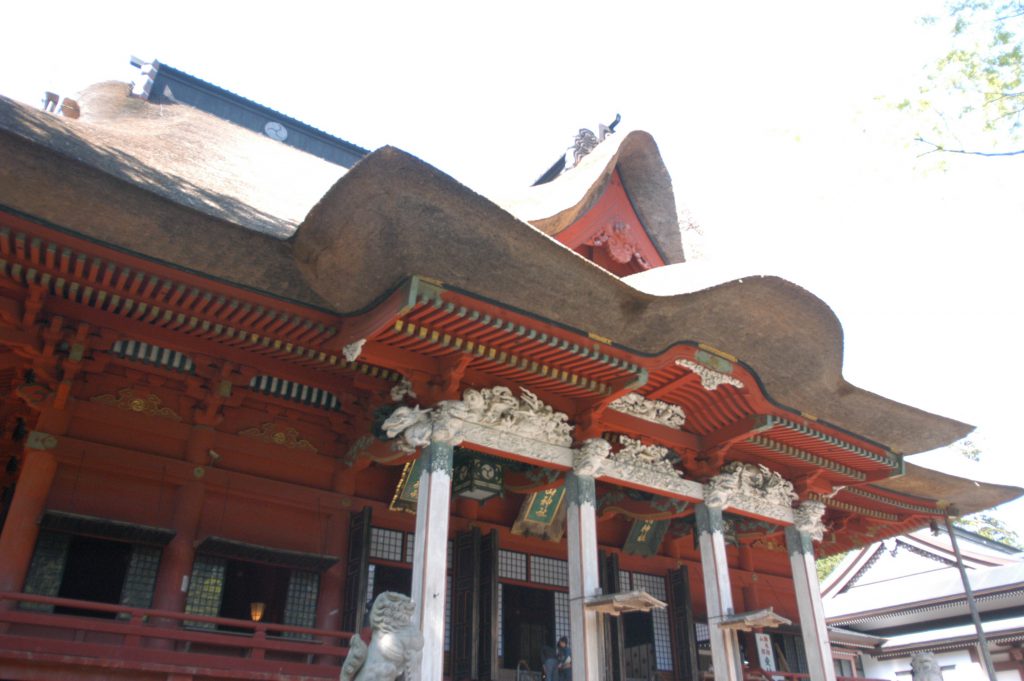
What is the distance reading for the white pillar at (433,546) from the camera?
8.20 meters

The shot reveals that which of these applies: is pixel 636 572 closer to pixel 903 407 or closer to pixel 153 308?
pixel 903 407

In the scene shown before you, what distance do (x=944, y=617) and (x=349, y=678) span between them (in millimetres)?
20127

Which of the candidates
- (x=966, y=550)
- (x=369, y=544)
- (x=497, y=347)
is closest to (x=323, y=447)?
(x=369, y=544)

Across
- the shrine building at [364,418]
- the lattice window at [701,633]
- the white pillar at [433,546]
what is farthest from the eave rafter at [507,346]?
the lattice window at [701,633]

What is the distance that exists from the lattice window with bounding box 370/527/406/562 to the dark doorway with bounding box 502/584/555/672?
2162mm

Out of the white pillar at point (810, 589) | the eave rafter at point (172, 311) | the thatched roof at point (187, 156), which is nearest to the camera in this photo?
the eave rafter at point (172, 311)

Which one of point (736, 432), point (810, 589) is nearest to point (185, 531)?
point (736, 432)

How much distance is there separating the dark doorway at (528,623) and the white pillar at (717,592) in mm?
2744

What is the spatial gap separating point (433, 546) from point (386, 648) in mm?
2682

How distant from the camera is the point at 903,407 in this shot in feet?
38.5

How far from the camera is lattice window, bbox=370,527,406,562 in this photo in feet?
36.4

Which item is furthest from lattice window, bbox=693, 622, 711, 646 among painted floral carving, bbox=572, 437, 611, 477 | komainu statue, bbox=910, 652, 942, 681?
painted floral carving, bbox=572, 437, 611, 477

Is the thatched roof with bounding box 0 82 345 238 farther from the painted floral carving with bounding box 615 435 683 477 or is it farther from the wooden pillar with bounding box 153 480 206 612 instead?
the painted floral carving with bounding box 615 435 683 477

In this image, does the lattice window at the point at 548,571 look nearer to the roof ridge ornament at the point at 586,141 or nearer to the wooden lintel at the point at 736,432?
the wooden lintel at the point at 736,432
